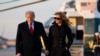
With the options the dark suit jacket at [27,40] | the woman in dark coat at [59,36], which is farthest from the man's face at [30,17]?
the woman in dark coat at [59,36]

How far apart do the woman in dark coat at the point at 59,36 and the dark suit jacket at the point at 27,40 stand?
196 millimetres

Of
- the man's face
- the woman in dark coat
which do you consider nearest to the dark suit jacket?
the man's face

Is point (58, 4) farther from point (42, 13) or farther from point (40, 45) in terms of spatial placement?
point (40, 45)

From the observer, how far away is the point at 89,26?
5.57 meters

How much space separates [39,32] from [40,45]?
180 mm

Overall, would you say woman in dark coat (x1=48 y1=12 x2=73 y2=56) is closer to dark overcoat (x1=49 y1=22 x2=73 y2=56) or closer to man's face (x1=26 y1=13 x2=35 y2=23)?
dark overcoat (x1=49 y1=22 x2=73 y2=56)

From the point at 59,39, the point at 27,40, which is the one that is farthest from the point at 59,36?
the point at 27,40

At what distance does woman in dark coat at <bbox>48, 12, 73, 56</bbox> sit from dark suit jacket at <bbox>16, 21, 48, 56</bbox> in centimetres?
20

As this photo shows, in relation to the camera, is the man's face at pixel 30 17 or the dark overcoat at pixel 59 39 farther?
the dark overcoat at pixel 59 39

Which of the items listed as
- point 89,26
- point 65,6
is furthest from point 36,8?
point 89,26

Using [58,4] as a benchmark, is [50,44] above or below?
below

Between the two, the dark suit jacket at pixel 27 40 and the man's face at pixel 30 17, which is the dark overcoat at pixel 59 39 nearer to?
the dark suit jacket at pixel 27 40

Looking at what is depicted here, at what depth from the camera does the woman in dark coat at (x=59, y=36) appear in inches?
184

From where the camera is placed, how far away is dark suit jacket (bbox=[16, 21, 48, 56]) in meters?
4.57
